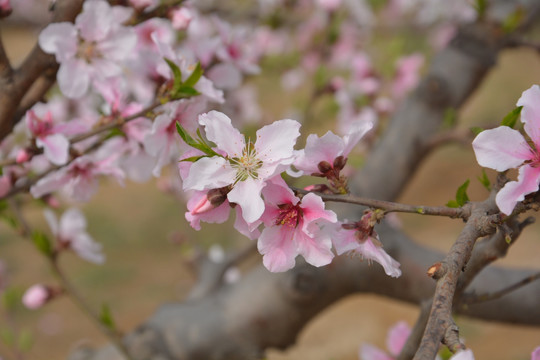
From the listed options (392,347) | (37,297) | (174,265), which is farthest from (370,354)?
(174,265)

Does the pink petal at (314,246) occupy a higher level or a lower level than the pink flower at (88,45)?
lower

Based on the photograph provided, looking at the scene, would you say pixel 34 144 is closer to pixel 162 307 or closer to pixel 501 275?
pixel 162 307

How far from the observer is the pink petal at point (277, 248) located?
727 mm

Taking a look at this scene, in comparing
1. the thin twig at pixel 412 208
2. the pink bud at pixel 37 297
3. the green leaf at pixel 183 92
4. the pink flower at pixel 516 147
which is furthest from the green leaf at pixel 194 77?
the pink bud at pixel 37 297

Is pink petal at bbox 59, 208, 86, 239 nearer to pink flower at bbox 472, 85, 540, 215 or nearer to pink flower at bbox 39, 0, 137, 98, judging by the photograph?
pink flower at bbox 39, 0, 137, 98

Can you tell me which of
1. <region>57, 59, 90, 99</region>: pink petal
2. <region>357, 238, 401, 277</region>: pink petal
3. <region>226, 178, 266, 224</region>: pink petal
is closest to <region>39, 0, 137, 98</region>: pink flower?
<region>57, 59, 90, 99</region>: pink petal

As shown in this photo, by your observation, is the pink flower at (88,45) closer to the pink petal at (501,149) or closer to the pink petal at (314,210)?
the pink petal at (314,210)

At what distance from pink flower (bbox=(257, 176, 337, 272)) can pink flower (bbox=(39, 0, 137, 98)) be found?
21.2 inches

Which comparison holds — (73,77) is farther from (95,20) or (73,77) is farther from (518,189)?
(518,189)

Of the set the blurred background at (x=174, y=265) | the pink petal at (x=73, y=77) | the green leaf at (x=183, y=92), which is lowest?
the blurred background at (x=174, y=265)

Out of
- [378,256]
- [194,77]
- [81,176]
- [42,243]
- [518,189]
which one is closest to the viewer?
[518,189]

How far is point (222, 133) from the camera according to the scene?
0.72m

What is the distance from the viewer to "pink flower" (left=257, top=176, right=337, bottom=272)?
0.71 m

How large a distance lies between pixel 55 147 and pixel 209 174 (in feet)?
1.44
